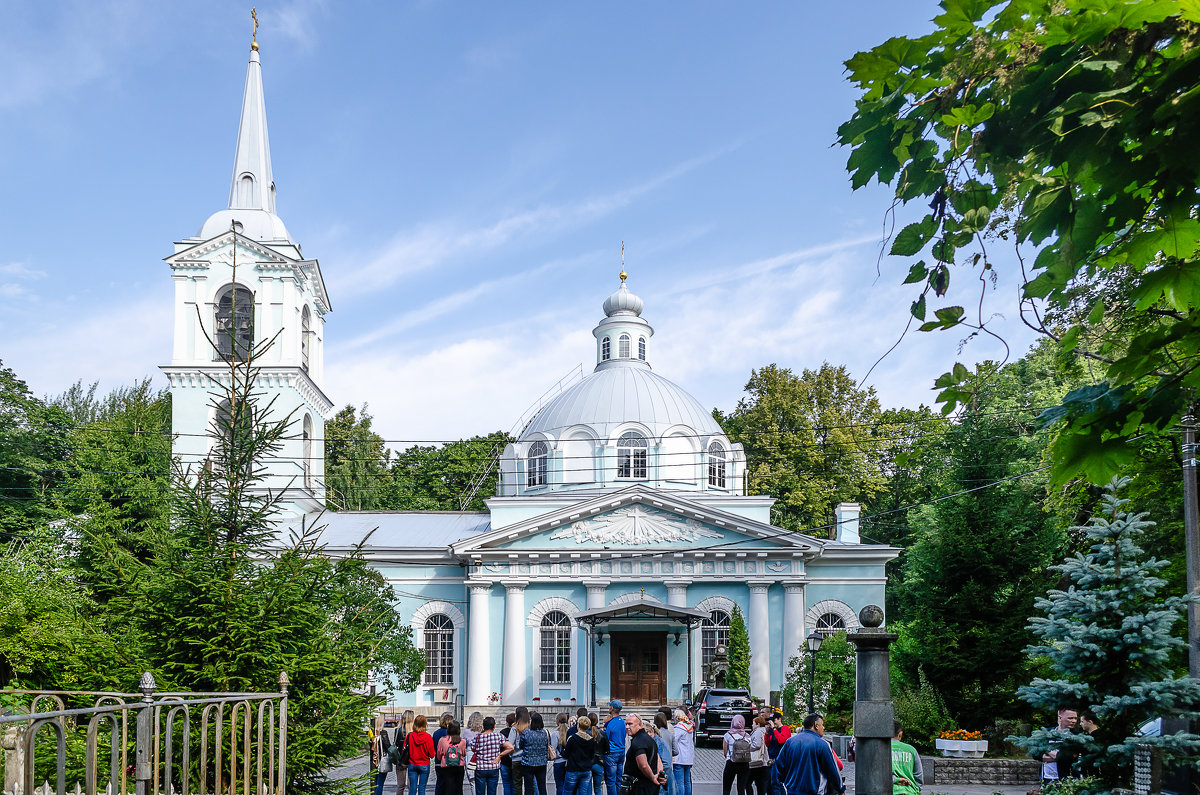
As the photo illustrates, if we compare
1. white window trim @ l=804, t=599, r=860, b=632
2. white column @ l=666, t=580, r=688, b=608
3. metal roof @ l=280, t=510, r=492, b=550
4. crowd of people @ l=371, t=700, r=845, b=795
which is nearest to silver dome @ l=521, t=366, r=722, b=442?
metal roof @ l=280, t=510, r=492, b=550

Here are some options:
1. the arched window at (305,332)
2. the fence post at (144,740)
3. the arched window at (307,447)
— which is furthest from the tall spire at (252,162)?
the fence post at (144,740)

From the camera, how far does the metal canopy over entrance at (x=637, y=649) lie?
3530 cm

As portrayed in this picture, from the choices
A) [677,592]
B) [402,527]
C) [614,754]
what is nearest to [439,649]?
[402,527]

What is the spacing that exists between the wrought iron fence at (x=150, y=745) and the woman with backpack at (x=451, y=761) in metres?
5.18

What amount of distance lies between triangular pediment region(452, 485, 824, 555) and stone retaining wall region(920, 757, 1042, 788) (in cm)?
1698

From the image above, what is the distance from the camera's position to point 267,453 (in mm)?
11570

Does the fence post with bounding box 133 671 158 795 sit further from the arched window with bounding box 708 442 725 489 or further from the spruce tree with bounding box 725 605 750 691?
the arched window with bounding box 708 442 725 489

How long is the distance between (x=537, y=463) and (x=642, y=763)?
28735mm

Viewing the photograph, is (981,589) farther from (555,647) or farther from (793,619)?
(555,647)

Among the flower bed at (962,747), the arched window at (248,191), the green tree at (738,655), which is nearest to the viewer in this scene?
the flower bed at (962,747)

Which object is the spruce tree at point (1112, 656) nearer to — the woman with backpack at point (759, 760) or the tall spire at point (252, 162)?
the woman with backpack at point (759, 760)

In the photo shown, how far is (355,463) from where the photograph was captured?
2244 inches

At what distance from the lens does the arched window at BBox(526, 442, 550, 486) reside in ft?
135

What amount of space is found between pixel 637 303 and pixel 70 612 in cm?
3224
